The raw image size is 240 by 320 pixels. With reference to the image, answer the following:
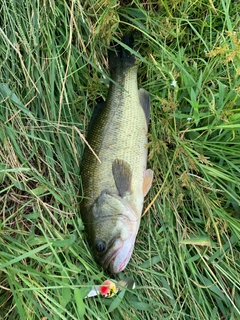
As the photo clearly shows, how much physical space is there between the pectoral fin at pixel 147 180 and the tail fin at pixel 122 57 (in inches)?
26.1

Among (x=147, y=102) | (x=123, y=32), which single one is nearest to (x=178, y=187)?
(x=147, y=102)

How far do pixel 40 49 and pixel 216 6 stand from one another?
116 cm

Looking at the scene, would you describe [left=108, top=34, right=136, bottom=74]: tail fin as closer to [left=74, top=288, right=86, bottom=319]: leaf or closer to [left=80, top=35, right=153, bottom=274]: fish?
[left=80, top=35, right=153, bottom=274]: fish

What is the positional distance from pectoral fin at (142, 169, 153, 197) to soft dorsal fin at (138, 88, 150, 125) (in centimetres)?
32

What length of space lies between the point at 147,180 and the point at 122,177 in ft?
0.62

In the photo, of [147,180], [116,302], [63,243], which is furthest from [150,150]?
[116,302]

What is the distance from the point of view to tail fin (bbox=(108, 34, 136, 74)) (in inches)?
95.3

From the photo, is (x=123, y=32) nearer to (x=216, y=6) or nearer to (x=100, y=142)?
(x=216, y=6)

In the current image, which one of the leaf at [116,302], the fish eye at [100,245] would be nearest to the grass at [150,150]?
the leaf at [116,302]

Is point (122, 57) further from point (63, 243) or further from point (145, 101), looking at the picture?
point (63, 243)

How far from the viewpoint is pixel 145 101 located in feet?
7.95

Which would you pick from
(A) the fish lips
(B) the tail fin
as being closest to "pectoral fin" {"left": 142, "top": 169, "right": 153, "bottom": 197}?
(A) the fish lips

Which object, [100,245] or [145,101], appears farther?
[145,101]

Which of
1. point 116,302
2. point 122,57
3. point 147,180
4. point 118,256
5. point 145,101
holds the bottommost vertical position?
point 116,302
